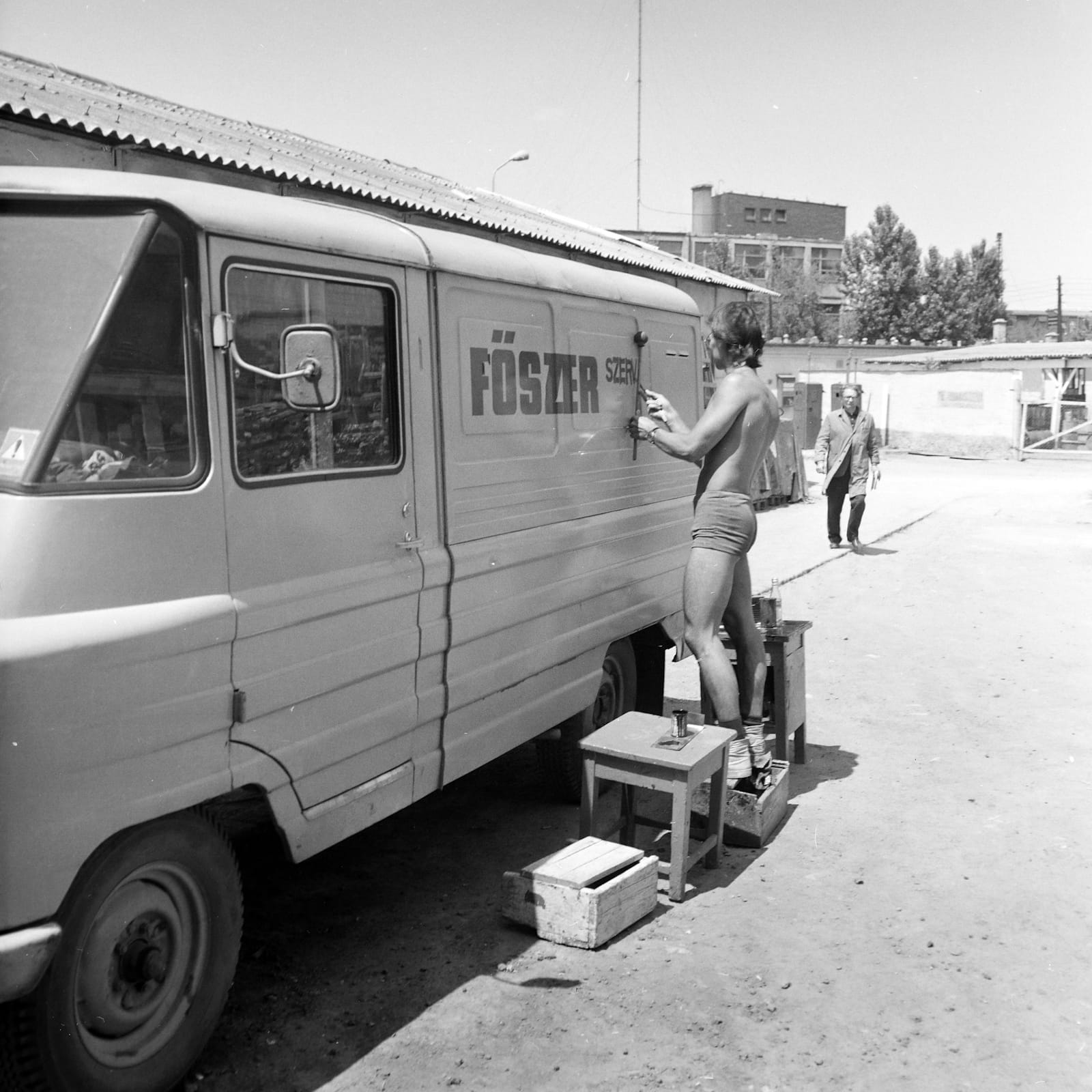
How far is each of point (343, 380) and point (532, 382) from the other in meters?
1.28

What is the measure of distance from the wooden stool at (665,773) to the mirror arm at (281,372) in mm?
2038

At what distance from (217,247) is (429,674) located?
165 centimetres

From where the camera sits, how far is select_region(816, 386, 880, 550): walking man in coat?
13758 mm

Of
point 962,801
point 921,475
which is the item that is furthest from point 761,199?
point 962,801

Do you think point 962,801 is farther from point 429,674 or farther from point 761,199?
point 761,199

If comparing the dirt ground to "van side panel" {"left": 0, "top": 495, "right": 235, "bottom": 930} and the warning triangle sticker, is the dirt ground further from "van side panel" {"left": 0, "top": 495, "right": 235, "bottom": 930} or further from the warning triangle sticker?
the warning triangle sticker

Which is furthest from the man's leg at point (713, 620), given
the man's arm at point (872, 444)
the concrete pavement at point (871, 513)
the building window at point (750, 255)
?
the building window at point (750, 255)

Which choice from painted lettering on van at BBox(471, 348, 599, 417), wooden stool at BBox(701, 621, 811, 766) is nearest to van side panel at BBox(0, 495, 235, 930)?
painted lettering on van at BBox(471, 348, 599, 417)

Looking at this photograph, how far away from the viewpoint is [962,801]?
5.80 meters

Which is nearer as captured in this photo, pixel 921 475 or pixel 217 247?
pixel 217 247

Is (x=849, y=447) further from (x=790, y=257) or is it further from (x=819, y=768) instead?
(x=790, y=257)

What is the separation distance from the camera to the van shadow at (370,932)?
140 inches

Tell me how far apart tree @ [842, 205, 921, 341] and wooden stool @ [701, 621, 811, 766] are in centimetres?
6220

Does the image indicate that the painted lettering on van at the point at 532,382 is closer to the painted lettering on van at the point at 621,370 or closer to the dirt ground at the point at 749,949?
the painted lettering on van at the point at 621,370
